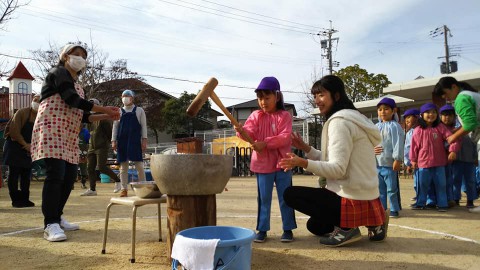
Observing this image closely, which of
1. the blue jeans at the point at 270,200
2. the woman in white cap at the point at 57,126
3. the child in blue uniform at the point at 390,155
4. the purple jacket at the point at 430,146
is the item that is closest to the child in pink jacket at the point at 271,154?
the blue jeans at the point at 270,200

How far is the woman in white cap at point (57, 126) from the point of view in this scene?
367 centimetres

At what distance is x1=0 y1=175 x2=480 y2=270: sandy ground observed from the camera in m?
2.89

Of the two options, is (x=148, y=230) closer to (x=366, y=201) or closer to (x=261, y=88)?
(x=261, y=88)

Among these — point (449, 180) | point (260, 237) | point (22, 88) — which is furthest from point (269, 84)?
point (22, 88)

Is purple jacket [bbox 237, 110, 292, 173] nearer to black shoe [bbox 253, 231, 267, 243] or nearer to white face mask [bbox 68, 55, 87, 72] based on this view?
black shoe [bbox 253, 231, 267, 243]

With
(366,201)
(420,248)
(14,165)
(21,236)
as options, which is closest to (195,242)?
(366,201)

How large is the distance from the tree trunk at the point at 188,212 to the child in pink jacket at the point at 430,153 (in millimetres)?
4235

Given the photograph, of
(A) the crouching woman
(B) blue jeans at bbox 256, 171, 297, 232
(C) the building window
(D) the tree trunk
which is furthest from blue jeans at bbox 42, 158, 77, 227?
(C) the building window

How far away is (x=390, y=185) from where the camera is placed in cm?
511

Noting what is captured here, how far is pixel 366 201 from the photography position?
3.26 m

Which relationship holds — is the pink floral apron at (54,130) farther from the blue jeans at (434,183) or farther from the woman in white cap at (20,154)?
the blue jeans at (434,183)

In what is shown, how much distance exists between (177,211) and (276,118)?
145 cm

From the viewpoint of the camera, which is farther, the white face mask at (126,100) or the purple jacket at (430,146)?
the white face mask at (126,100)

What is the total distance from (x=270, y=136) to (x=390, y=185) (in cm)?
230
